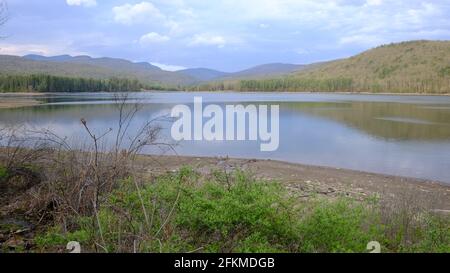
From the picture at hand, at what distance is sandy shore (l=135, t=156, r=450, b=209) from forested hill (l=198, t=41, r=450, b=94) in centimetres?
8436

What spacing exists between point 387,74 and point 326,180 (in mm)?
120955

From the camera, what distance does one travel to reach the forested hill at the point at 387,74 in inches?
3932

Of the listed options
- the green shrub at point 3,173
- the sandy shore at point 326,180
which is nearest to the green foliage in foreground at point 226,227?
the green shrub at point 3,173

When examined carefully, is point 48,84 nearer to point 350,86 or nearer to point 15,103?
point 15,103

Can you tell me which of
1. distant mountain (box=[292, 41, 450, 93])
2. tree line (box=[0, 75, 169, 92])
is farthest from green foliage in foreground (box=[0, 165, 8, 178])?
distant mountain (box=[292, 41, 450, 93])

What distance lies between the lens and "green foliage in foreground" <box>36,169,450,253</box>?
4.46 meters

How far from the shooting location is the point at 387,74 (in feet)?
403

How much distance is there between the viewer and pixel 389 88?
99.6 metres

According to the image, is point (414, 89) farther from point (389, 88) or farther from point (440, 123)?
point (440, 123)

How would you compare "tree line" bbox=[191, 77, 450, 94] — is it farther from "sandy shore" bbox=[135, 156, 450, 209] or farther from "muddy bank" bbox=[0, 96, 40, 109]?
"sandy shore" bbox=[135, 156, 450, 209]

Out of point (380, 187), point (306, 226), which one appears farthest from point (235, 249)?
point (380, 187)

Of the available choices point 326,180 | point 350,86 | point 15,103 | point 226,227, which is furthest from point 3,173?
point 350,86

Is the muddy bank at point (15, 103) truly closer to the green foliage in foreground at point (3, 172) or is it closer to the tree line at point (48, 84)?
the tree line at point (48, 84)

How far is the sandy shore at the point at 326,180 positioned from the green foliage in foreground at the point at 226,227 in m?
3.92
